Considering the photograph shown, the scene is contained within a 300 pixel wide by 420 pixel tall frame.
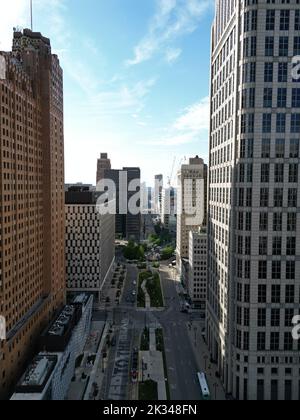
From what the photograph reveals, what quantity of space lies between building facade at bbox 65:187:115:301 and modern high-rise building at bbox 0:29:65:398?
22.9 meters

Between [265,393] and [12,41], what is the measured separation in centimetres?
8965

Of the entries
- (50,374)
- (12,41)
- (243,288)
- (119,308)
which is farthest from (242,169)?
(119,308)

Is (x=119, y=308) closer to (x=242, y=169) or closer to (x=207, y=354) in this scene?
(x=207, y=354)

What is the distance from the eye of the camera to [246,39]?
61.8m

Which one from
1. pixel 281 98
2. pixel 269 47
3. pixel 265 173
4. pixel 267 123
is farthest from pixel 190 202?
pixel 269 47

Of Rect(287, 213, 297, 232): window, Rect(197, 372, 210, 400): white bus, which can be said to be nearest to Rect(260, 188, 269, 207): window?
Rect(287, 213, 297, 232): window

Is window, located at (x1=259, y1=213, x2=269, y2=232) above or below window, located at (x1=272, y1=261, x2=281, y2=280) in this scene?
above

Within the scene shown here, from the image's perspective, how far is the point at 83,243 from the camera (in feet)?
405

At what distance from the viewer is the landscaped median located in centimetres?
12650

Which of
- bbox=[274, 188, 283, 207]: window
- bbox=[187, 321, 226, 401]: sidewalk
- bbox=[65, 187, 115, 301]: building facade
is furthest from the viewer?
bbox=[65, 187, 115, 301]: building facade

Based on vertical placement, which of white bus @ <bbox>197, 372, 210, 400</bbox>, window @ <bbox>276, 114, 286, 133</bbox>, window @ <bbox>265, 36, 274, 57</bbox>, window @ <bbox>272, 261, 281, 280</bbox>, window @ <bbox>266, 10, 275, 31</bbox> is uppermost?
window @ <bbox>266, 10, 275, 31</bbox>

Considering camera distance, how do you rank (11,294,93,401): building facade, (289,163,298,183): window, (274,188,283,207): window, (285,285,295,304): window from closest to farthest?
(11,294,93,401): building facade
(289,163,298,183): window
(274,188,283,207): window
(285,285,295,304): window

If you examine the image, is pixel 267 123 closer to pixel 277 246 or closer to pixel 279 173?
pixel 279 173

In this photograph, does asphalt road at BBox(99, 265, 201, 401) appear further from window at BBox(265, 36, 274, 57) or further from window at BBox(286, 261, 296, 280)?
window at BBox(265, 36, 274, 57)
